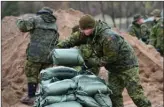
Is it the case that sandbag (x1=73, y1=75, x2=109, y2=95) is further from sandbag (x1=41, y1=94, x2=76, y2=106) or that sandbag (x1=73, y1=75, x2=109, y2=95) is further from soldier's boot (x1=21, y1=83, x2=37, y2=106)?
soldier's boot (x1=21, y1=83, x2=37, y2=106)

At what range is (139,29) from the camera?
13641mm

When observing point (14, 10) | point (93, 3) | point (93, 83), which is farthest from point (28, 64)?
point (93, 3)

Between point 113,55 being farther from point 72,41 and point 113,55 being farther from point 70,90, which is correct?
point 70,90

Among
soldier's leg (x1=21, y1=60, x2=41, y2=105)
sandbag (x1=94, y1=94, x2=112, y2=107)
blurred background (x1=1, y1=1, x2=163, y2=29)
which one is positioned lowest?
blurred background (x1=1, y1=1, x2=163, y2=29)

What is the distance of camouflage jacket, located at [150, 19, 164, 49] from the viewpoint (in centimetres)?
1298

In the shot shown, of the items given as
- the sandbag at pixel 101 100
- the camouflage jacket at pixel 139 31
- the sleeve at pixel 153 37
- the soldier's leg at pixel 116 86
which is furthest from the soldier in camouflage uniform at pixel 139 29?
the sandbag at pixel 101 100

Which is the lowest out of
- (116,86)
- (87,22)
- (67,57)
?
(116,86)

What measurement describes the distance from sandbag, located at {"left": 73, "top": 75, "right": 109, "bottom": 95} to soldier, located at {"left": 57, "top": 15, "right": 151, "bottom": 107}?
46cm

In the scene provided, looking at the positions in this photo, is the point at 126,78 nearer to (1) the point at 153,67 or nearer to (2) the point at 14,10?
(1) the point at 153,67

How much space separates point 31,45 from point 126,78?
2.06 metres

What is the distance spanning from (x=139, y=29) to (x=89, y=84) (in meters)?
7.70

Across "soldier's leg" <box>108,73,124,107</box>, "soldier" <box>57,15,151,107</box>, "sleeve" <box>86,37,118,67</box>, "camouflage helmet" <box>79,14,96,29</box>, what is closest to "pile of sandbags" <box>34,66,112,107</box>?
"sleeve" <box>86,37,118,67</box>

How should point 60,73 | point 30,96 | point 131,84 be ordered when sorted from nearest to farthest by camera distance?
1. point 60,73
2. point 131,84
3. point 30,96

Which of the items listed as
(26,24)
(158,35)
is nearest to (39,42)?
(26,24)
